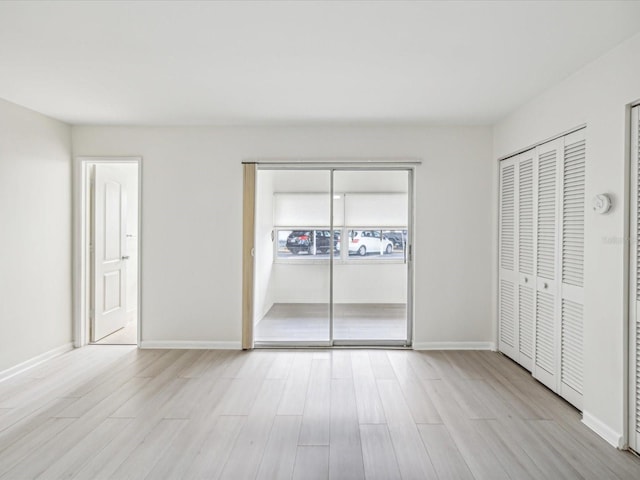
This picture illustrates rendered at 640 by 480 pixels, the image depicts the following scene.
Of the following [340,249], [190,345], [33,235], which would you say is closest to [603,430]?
[340,249]

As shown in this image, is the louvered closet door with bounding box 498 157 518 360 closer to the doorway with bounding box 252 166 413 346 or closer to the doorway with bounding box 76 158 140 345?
the doorway with bounding box 252 166 413 346

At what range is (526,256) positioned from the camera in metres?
3.86

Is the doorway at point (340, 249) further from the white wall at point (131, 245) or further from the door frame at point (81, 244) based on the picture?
the white wall at point (131, 245)

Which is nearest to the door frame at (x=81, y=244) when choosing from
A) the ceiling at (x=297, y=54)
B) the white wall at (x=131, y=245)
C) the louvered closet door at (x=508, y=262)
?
the ceiling at (x=297, y=54)

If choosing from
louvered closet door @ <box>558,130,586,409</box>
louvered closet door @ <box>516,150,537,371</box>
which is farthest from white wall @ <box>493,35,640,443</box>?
louvered closet door @ <box>516,150,537,371</box>

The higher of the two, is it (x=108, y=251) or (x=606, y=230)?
(x=606, y=230)

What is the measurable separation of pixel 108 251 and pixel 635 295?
543cm

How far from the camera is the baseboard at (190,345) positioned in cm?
459

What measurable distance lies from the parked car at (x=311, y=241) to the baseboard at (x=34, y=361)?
2.83m

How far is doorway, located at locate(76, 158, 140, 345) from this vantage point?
15.3 ft

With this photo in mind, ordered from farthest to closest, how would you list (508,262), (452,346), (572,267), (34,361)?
(452,346), (508,262), (34,361), (572,267)

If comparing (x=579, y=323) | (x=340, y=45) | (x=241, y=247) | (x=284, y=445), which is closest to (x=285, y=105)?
(x=340, y=45)

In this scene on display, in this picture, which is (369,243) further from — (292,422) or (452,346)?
(292,422)

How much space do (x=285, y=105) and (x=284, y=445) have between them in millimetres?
2910
